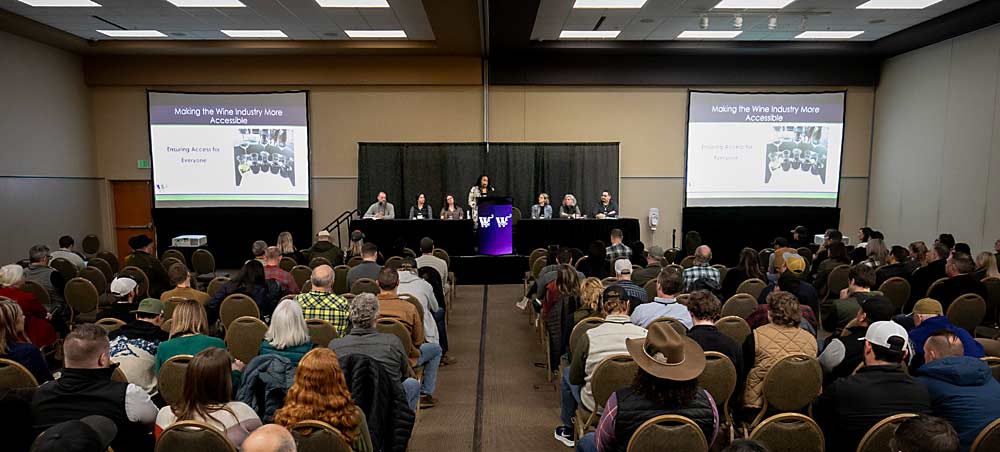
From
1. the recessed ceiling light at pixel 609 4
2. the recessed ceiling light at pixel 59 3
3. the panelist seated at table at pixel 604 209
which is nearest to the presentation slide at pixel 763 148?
the panelist seated at table at pixel 604 209

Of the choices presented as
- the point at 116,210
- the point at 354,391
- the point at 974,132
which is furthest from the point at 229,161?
the point at 974,132

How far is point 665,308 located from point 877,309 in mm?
1382

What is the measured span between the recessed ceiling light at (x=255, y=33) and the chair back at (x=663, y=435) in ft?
34.6

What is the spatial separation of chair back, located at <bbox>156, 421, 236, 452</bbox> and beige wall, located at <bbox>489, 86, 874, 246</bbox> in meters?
10.9

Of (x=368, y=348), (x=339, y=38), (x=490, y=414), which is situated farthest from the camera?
(x=339, y=38)

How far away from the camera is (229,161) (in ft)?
41.0

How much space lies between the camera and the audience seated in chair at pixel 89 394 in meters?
2.58

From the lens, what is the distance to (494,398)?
511 cm

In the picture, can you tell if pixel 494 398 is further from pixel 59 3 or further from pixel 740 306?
pixel 59 3

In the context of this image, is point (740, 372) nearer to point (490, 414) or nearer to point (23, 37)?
point (490, 414)

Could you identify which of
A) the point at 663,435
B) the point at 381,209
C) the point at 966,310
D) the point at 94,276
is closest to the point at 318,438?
the point at 663,435

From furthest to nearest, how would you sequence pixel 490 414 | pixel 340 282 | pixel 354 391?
pixel 340 282 < pixel 490 414 < pixel 354 391

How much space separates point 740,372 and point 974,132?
9.65 metres

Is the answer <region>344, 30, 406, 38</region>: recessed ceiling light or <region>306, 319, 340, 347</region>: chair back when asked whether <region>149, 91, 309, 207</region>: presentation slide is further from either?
<region>306, 319, 340, 347</region>: chair back
